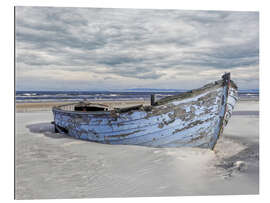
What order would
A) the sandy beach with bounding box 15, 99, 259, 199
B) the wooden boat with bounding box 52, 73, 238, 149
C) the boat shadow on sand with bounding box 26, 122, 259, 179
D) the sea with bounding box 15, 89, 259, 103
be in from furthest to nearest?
the sea with bounding box 15, 89, 259, 103 → the wooden boat with bounding box 52, 73, 238, 149 → the boat shadow on sand with bounding box 26, 122, 259, 179 → the sandy beach with bounding box 15, 99, 259, 199

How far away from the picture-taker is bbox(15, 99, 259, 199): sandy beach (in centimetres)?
312

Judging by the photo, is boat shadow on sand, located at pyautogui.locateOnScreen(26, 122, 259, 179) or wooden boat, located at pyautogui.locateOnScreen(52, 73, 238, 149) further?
wooden boat, located at pyautogui.locateOnScreen(52, 73, 238, 149)

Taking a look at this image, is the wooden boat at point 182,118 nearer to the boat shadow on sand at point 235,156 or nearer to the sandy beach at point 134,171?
the sandy beach at point 134,171

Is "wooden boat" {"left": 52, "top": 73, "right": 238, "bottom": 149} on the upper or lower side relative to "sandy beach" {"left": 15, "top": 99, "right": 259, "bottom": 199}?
upper

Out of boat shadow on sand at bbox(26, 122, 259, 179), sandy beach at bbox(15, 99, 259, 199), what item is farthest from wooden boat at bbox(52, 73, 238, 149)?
boat shadow on sand at bbox(26, 122, 259, 179)

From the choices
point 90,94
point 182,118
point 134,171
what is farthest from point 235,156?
point 90,94

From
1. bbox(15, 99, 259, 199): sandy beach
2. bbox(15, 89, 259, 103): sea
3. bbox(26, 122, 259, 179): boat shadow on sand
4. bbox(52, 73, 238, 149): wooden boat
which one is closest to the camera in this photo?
bbox(15, 99, 259, 199): sandy beach

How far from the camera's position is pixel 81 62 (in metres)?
4.64

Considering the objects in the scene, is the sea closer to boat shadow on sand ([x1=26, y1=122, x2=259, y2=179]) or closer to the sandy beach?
boat shadow on sand ([x1=26, y1=122, x2=259, y2=179])

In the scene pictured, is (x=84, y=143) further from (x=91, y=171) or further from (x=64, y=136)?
(x=91, y=171)

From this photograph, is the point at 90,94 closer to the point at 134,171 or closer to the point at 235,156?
the point at 134,171

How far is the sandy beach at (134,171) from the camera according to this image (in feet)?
10.2

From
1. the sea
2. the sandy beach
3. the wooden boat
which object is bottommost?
the sandy beach

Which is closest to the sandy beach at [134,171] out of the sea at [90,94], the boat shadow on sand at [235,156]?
the boat shadow on sand at [235,156]
